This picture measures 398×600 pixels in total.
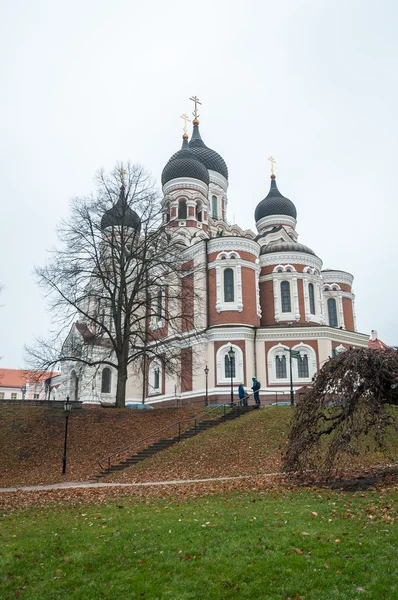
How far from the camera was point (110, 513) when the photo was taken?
1031 centimetres

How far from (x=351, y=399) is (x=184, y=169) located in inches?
1398

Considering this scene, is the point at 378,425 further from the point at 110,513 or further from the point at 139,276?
the point at 139,276

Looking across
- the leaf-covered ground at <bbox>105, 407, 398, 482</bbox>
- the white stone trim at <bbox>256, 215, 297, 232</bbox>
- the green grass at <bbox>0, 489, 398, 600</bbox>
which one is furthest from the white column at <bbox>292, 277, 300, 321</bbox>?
the green grass at <bbox>0, 489, 398, 600</bbox>

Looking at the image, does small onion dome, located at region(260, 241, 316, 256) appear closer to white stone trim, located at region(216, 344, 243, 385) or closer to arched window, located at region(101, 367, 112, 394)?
white stone trim, located at region(216, 344, 243, 385)

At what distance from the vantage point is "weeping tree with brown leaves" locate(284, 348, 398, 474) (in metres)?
11.5

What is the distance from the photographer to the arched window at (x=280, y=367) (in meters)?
34.2

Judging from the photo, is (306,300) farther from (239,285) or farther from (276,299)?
(239,285)

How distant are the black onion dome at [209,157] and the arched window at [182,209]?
7.52m

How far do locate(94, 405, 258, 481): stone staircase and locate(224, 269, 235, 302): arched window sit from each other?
1043cm

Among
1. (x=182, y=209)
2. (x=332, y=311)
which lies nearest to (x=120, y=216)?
(x=182, y=209)

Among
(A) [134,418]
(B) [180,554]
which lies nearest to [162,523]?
(B) [180,554]

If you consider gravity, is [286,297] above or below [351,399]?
above

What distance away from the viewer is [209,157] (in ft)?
165

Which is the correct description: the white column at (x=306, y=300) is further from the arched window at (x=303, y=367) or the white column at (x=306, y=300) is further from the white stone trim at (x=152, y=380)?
the white stone trim at (x=152, y=380)
